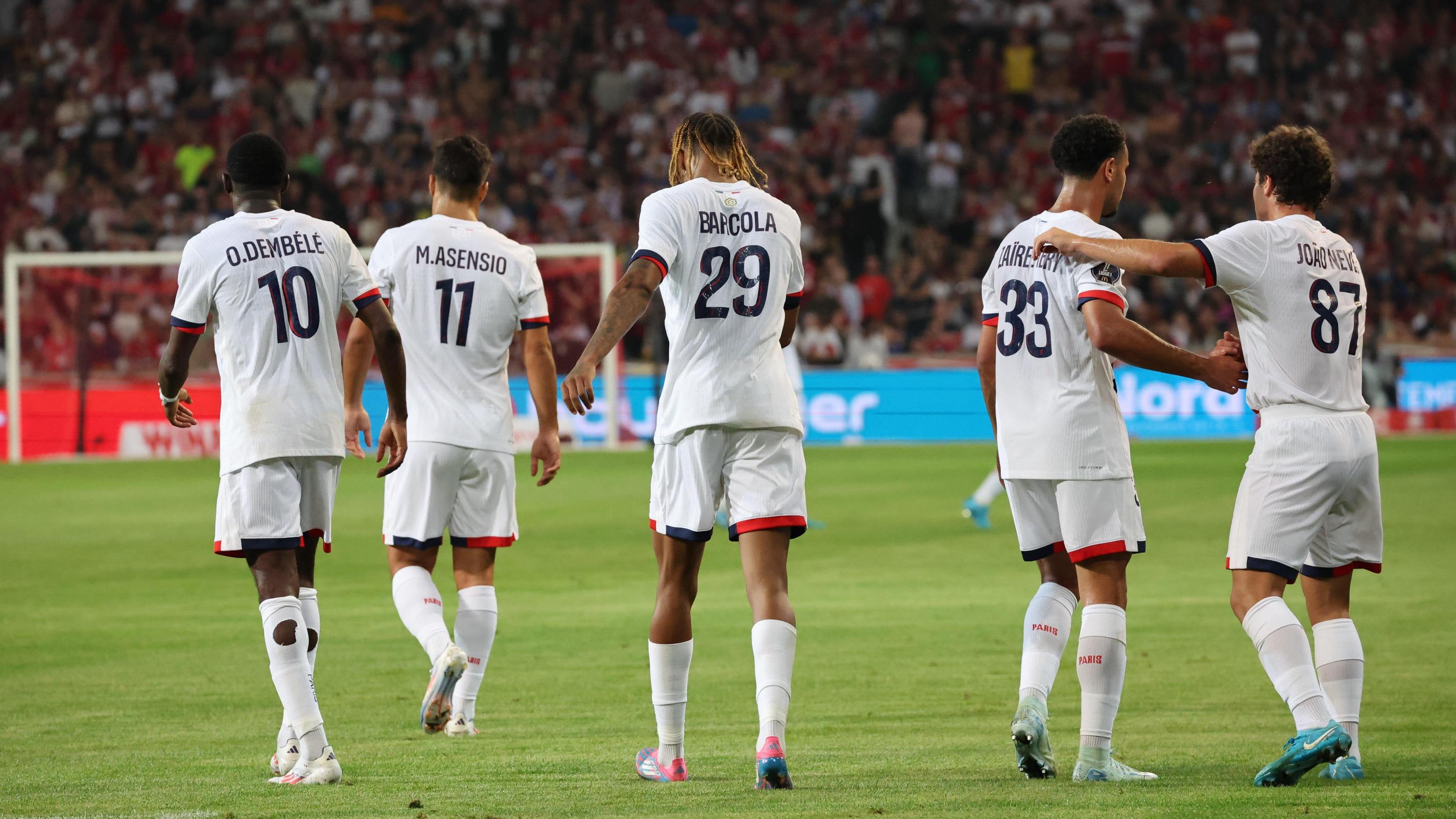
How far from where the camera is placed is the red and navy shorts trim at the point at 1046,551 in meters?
5.36

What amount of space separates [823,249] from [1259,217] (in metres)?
21.9

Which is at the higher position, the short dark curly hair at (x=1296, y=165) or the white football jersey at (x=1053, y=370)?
the short dark curly hair at (x=1296, y=165)

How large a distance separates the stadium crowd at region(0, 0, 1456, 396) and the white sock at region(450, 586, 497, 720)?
19.1 m

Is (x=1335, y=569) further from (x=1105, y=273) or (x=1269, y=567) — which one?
(x=1105, y=273)

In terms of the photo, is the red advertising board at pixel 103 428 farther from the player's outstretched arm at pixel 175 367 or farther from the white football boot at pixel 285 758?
the white football boot at pixel 285 758

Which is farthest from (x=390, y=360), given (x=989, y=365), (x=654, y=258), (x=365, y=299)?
(x=989, y=365)

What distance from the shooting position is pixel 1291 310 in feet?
16.5

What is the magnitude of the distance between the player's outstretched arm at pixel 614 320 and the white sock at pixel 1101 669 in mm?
1641

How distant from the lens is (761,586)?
507 centimetres

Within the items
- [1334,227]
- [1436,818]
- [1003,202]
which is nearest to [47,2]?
[1003,202]

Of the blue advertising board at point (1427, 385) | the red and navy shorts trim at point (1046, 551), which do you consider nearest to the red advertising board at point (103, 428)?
the blue advertising board at point (1427, 385)

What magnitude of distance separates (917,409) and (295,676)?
18257 millimetres

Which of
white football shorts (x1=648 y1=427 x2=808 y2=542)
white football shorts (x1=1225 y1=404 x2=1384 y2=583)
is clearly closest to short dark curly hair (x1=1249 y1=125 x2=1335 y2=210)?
white football shorts (x1=1225 y1=404 x2=1384 y2=583)

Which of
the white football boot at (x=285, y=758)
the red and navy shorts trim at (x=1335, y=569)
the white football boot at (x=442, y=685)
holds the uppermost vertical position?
the red and navy shorts trim at (x=1335, y=569)
